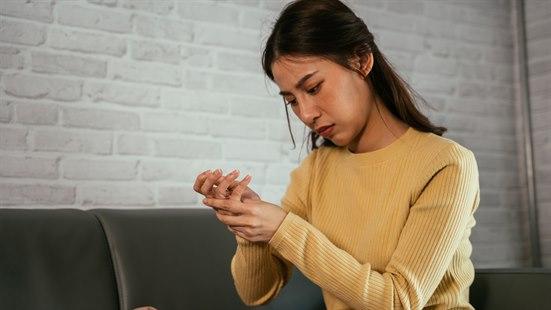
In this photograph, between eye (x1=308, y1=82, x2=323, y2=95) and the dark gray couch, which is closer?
eye (x1=308, y1=82, x2=323, y2=95)

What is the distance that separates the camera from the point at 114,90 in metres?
1.85

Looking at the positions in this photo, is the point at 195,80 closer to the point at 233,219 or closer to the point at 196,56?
the point at 196,56

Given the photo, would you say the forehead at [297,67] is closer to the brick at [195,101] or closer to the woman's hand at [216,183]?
the woman's hand at [216,183]

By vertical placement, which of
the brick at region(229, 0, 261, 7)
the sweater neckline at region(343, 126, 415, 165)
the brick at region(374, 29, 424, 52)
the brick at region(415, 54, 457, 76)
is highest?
the brick at region(229, 0, 261, 7)

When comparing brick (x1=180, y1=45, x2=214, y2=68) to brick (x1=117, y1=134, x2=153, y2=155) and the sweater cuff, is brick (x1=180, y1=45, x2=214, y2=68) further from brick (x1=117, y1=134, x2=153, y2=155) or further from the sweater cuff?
the sweater cuff

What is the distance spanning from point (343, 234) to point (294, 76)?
33 centimetres

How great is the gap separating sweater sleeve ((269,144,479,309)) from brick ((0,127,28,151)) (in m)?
0.85

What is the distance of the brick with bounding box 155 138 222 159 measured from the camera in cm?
192

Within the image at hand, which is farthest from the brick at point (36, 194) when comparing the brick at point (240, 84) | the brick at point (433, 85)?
the brick at point (433, 85)

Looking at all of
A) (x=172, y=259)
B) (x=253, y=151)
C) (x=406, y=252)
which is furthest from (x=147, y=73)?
(x=406, y=252)

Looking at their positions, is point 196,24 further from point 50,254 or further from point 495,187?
point 495,187

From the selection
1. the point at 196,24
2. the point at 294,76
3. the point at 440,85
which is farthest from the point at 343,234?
the point at 440,85

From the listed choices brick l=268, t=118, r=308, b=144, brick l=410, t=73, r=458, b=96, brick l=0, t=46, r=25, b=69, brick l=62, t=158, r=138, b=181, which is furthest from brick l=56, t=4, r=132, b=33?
brick l=410, t=73, r=458, b=96

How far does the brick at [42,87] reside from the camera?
1719mm
